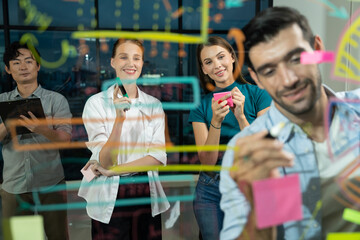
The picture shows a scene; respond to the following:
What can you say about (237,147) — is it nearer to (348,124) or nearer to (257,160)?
(257,160)

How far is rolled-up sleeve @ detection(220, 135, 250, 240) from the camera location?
0.96 meters

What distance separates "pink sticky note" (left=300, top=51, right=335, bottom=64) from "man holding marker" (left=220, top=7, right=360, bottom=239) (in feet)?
0.05

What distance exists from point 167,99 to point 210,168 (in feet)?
1.08

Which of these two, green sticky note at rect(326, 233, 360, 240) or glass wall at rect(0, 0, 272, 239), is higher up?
glass wall at rect(0, 0, 272, 239)

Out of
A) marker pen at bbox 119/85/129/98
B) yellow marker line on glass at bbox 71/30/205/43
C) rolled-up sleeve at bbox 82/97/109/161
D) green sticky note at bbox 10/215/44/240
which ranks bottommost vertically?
green sticky note at bbox 10/215/44/240

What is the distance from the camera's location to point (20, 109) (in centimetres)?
113

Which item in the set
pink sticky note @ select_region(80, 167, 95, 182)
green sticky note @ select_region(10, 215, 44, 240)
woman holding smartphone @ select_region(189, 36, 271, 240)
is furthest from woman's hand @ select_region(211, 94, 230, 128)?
green sticky note @ select_region(10, 215, 44, 240)

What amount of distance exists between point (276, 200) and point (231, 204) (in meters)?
0.14

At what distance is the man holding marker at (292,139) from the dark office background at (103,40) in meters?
0.17

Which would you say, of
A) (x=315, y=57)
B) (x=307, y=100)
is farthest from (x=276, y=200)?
(x=315, y=57)

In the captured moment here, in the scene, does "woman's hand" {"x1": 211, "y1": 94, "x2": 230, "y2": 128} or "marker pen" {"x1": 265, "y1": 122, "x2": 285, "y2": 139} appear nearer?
"marker pen" {"x1": 265, "y1": 122, "x2": 285, "y2": 139}

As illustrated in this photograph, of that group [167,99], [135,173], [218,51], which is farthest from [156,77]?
[135,173]

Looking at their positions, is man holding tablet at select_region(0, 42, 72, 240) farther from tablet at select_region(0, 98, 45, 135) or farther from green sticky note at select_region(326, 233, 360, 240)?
green sticky note at select_region(326, 233, 360, 240)

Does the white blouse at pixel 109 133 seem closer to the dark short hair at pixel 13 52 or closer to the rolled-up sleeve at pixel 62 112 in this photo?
the rolled-up sleeve at pixel 62 112
